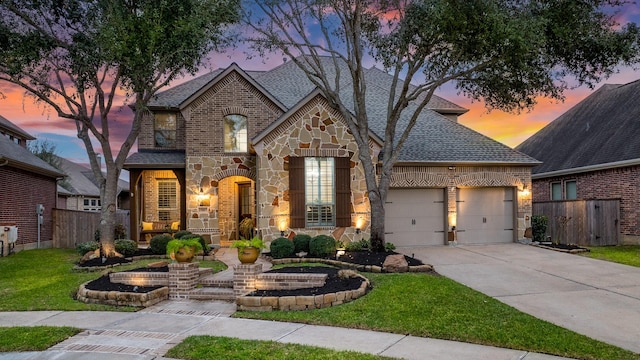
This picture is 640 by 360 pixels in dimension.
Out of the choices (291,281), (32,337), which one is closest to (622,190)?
(291,281)

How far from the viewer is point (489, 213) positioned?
17453mm

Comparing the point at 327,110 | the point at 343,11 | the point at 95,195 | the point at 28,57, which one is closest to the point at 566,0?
the point at 343,11

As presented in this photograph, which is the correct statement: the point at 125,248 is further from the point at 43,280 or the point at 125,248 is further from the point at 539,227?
the point at 539,227

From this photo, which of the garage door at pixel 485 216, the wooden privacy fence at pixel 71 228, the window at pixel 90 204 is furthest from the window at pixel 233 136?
the window at pixel 90 204

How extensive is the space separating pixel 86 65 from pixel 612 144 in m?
19.8

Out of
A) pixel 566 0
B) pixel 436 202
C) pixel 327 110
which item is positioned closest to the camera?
pixel 566 0

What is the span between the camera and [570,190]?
822 inches

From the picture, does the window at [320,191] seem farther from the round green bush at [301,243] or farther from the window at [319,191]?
the round green bush at [301,243]

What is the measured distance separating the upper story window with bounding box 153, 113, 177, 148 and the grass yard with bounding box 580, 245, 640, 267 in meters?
15.5

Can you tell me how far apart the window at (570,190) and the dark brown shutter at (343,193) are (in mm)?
11309

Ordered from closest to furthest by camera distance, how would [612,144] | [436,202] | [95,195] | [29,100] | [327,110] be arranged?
[29,100] → [327,110] → [436,202] → [612,144] → [95,195]

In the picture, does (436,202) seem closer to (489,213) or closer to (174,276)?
(489,213)

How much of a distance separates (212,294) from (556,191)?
723 inches

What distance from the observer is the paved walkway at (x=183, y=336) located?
599 cm
